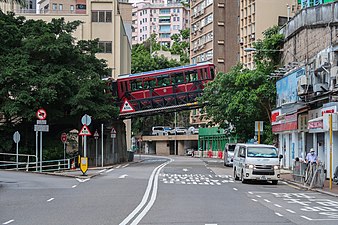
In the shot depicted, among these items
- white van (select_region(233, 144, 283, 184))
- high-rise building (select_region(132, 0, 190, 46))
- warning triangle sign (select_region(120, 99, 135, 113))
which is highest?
→ high-rise building (select_region(132, 0, 190, 46))

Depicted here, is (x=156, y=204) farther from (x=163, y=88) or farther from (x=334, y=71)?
(x=163, y=88)

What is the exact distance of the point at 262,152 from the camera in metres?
30.2

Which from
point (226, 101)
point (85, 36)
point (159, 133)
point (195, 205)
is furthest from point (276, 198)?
point (159, 133)

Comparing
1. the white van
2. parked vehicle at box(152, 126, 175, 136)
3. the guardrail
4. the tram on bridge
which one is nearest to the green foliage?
the guardrail

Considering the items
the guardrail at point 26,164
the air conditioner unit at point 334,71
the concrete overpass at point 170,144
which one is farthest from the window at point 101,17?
the air conditioner unit at point 334,71

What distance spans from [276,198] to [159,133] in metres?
79.9

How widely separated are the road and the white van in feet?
5.00

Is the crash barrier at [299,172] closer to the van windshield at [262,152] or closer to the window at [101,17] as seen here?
the van windshield at [262,152]

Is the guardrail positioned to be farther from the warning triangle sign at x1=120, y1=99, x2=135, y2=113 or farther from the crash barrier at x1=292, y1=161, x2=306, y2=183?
the crash barrier at x1=292, y1=161, x2=306, y2=183

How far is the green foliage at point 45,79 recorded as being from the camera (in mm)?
44156

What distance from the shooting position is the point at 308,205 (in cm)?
2005

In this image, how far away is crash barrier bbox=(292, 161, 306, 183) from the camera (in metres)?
30.6

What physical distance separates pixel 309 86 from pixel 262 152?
822 centimetres

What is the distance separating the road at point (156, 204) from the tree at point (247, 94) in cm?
1937
